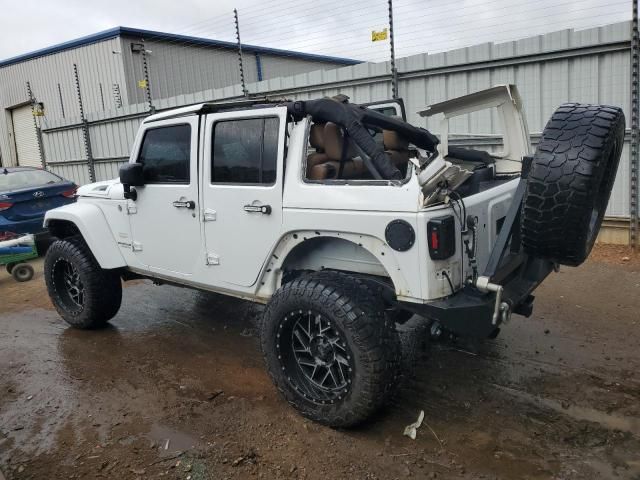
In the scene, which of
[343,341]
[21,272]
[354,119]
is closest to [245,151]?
[354,119]

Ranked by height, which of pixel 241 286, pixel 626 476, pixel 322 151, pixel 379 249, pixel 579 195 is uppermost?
pixel 322 151

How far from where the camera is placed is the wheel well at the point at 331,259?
10.8ft

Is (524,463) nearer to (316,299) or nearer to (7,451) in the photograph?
(316,299)

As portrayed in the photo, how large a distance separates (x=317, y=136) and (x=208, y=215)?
101cm

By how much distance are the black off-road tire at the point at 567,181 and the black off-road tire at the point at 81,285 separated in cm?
382

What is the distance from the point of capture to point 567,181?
8.39 ft

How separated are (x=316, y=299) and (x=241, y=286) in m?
0.87

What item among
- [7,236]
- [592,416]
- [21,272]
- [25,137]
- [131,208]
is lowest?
[592,416]

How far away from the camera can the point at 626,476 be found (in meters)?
2.61

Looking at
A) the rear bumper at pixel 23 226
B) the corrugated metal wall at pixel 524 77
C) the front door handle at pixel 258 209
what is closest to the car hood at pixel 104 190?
the front door handle at pixel 258 209

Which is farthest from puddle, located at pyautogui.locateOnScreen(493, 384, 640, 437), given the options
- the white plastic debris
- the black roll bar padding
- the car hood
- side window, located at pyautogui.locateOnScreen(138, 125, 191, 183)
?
the car hood

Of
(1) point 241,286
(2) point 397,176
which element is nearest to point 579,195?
(2) point 397,176

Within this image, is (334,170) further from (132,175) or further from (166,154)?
(132,175)

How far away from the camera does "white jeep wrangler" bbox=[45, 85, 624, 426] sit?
2.74 metres
